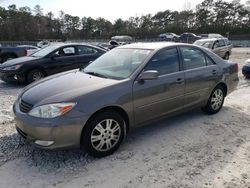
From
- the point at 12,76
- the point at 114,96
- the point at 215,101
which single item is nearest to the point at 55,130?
the point at 114,96

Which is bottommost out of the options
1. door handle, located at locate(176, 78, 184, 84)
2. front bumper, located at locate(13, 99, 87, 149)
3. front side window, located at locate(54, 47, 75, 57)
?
front bumper, located at locate(13, 99, 87, 149)

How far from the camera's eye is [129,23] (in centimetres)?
8506

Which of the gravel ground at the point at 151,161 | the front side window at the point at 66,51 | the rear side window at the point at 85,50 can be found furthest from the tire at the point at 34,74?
the gravel ground at the point at 151,161

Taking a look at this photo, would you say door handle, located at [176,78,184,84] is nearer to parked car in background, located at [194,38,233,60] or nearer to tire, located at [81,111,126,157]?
tire, located at [81,111,126,157]

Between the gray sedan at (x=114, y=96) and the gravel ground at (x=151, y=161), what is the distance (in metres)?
0.31

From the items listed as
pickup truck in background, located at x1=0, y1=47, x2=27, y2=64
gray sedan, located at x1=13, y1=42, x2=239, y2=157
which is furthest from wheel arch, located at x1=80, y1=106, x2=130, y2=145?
pickup truck in background, located at x1=0, y1=47, x2=27, y2=64

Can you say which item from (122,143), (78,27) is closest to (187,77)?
(122,143)

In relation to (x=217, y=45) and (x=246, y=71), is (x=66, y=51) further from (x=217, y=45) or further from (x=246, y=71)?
(x=217, y=45)

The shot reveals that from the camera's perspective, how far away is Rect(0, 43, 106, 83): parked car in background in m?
8.00

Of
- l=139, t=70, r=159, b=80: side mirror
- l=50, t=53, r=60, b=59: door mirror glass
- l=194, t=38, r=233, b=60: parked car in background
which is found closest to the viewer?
l=139, t=70, r=159, b=80: side mirror

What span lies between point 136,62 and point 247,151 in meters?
2.12

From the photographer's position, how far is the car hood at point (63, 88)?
3.36m

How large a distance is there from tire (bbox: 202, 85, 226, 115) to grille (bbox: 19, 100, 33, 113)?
3399mm

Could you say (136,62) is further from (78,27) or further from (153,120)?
(78,27)
